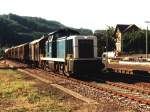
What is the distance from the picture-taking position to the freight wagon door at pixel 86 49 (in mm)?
27891

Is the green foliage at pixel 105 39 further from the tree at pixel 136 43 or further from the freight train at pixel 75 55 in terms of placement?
the freight train at pixel 75 55

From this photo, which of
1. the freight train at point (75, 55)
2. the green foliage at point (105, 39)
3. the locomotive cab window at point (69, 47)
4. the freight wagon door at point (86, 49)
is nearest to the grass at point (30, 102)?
the freight train at point (75, 55)

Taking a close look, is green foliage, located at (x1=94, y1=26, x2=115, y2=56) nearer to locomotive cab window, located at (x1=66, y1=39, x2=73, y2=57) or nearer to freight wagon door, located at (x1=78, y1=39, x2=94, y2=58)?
locomotive cab window, located at (x1=66, y1=39, x2=73, y2=57)

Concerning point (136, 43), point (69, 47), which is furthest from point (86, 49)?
point (136, 43)

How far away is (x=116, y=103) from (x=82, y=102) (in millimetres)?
1325

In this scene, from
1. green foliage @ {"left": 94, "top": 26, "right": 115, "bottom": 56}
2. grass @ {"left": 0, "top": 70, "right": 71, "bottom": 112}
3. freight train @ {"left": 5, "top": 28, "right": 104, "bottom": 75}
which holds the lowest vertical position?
grass @ {"left": 0, "top": 70, "right": 71, "bottom": 112}

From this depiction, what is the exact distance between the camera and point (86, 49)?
27984 millimetres

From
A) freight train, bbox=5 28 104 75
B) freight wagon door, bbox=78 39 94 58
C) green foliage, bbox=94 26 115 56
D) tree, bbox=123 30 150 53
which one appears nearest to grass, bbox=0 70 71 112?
freight train, bbox=5 28 104 75

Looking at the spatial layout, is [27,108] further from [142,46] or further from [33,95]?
[142,46]

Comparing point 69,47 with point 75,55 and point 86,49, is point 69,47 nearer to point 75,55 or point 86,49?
point 75,55

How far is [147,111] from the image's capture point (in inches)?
516

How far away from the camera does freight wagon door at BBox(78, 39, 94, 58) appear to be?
27891mm

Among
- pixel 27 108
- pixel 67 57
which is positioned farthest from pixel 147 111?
pixel 67 57

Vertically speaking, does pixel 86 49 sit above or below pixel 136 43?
below
